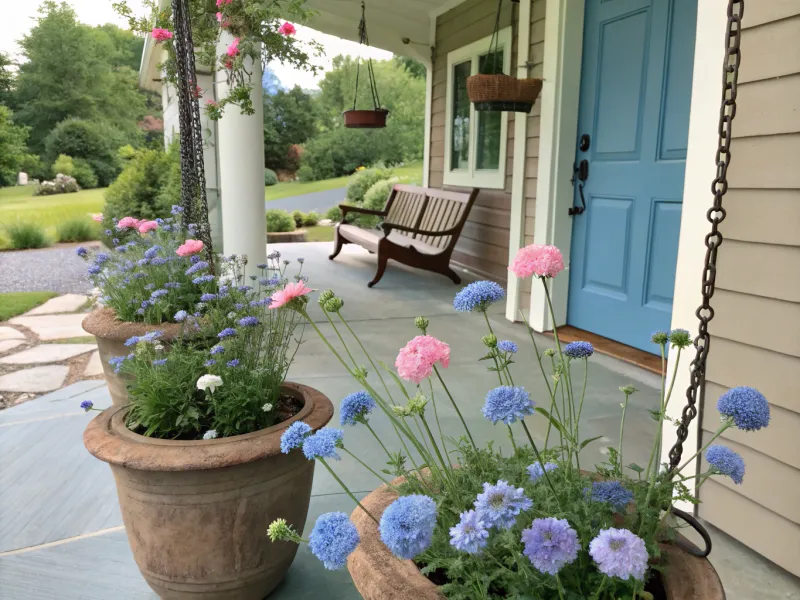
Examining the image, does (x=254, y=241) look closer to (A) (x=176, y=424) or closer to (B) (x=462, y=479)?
(A) (x=176, y=424)

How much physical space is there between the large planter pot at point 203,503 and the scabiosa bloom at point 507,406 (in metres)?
0.74

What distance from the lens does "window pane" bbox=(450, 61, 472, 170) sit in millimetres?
5633

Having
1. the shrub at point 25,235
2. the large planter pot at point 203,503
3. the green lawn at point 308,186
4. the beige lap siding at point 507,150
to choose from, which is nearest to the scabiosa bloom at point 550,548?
the large planter pot at point 203,503

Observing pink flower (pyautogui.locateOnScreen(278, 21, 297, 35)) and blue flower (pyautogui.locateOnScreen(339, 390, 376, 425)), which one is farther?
pink flower (pyautogui.locateOnScreen(278, 21, 297, 35))

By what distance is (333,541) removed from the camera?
29.6 inches

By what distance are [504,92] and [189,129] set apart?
2.04m

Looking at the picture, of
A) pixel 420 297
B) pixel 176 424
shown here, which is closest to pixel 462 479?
pixel 176 424

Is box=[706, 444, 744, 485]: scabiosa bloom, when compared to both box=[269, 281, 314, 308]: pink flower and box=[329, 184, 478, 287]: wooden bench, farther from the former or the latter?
box=[329, 184, 478, 287]: wooden bench

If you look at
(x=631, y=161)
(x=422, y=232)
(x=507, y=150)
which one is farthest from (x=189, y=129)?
(x=507, y=150)

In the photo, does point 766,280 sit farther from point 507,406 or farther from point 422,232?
point 422,232

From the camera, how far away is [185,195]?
2.44 meters

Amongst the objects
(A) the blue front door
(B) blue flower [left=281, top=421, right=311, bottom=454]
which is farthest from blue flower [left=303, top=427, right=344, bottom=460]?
(A) the blue front door

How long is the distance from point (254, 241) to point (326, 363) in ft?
3.48

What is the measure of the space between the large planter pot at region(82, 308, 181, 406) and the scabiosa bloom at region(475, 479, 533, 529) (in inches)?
65.7
